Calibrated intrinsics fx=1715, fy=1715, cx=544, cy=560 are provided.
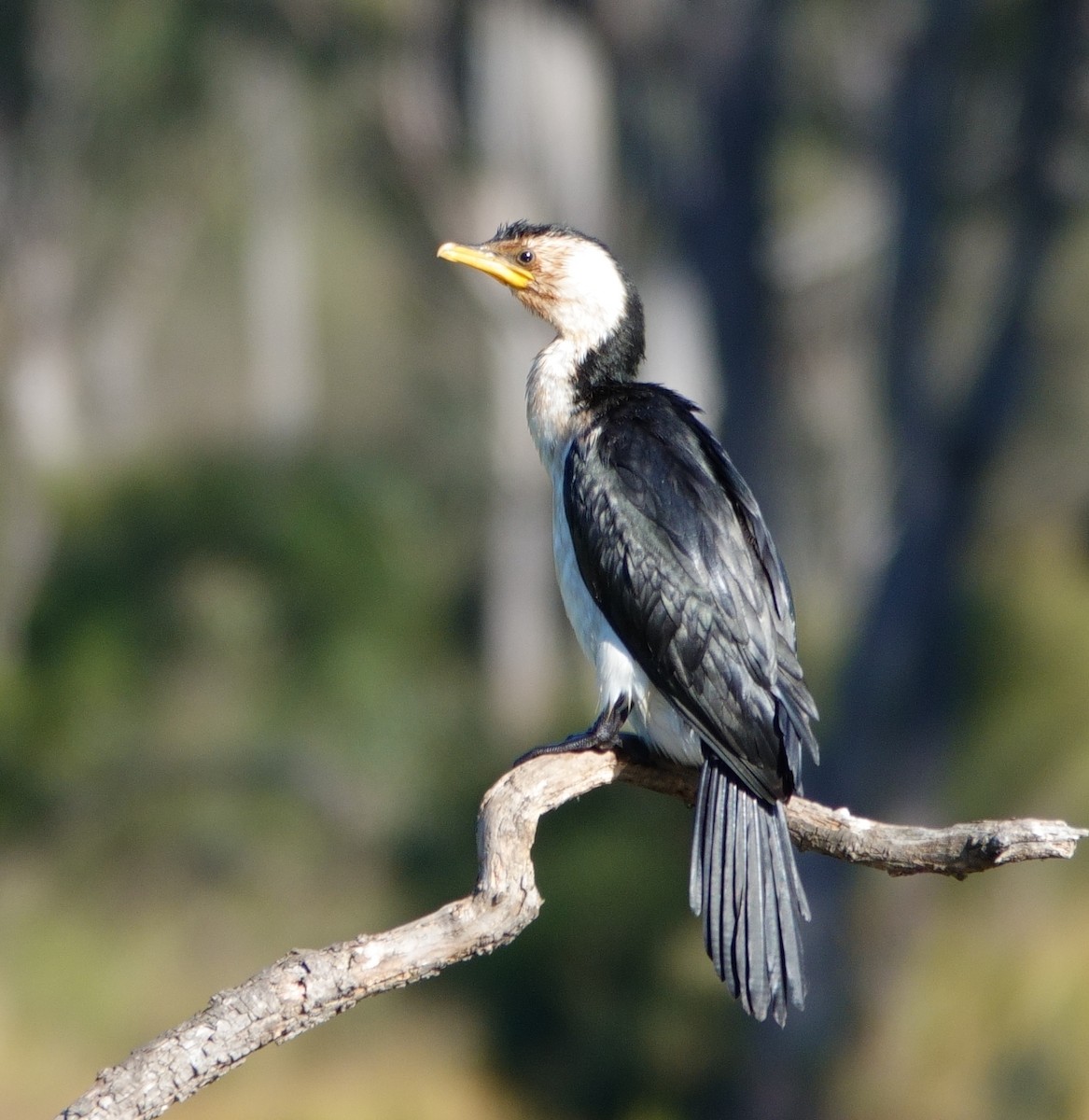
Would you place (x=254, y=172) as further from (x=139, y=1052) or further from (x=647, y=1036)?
(x=139, y=1052)

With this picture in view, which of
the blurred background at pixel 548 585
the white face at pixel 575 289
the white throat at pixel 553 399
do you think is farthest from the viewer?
the blurred background at pixel 548 585

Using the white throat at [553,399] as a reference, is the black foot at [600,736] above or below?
below

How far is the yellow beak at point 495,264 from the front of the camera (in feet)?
15.5

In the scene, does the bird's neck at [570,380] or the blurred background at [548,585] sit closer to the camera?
the bird's neck at [570,380]

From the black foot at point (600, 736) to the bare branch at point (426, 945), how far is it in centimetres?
21

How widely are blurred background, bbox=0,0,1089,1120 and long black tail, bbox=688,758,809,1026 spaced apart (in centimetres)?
514

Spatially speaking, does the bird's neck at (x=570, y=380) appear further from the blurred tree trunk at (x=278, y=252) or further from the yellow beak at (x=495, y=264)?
the blurred tree trunk at (x=278, y=252)

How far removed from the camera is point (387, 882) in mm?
10773

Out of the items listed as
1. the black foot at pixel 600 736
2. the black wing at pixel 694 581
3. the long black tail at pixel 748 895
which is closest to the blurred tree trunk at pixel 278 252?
the black wing at pixel 694 581

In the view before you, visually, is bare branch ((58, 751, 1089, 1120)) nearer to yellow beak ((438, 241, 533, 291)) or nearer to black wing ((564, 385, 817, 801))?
black wing ((564, 385, 817, 801))

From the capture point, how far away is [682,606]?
4043 millimetres

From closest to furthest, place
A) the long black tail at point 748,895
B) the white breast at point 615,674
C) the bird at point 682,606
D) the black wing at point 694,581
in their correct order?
the long black tail at point 748,895 → the bird at point 682,606 → the black wing at point 694,581 → the white breast at point 615,674

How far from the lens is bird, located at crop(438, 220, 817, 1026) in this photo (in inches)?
144

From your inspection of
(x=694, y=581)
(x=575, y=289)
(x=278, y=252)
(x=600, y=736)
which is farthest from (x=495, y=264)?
(x=278, y=252)
